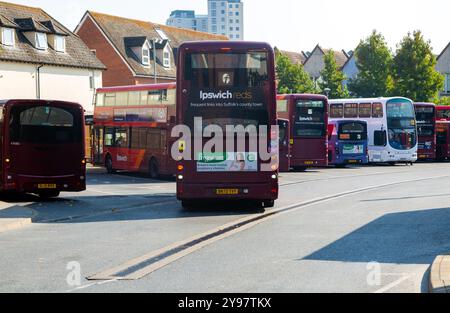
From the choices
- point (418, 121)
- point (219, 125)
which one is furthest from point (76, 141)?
point (418, 121)

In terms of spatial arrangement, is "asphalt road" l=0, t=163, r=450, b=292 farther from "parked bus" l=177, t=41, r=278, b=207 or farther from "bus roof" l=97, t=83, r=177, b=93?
"bus roof" l=97, t=83, r=177, b=93

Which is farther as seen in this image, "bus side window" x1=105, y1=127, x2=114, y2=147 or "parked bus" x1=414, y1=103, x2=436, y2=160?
"parked bus" x1=414, y1=103, x2=436, y2=160

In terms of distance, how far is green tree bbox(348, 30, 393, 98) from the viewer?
7281cm

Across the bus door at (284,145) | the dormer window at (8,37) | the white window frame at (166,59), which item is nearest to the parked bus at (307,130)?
the bus door at (284,145)

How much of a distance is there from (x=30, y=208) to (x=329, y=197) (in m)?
8.42

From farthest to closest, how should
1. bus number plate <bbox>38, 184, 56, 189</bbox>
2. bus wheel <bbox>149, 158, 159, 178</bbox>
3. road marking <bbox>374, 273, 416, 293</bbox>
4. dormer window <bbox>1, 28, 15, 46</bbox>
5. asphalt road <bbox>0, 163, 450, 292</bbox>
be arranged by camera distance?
dormer window <bbox>1, 28, 15, 46</bbox> → bus wheel <bbox>149, 158, 159, 178</bbox> → bus number plate <bbox>38, 184, 56, 189</bbox> → asphalt road <bbox>0, 163, 450, 292</bbox> → road marking <bbox>374, 273, 416, 293</bbox>

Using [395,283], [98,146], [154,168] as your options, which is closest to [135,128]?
[154,168]

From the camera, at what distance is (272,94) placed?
18.7 meters

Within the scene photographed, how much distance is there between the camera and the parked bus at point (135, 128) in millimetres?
31422

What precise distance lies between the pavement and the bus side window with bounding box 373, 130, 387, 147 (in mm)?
33707

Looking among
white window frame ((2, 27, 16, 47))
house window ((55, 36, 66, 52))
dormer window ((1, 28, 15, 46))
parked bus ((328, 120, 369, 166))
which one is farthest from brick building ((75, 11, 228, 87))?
parked bus ((328, 120, 369, 166))

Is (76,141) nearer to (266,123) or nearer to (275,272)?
(266,123)

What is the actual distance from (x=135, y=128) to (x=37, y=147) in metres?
11.1

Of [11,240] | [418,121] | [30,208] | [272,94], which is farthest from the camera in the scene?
[418,121]
